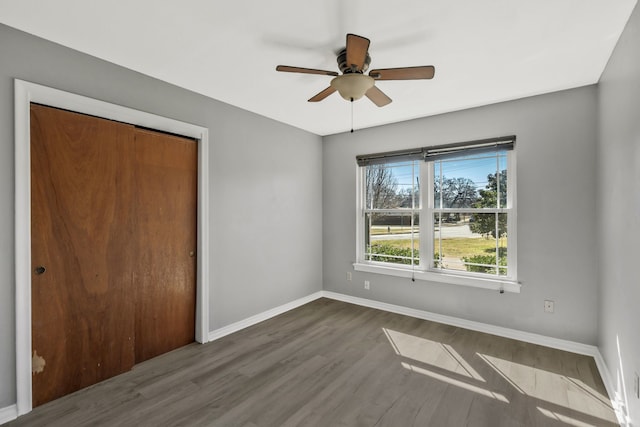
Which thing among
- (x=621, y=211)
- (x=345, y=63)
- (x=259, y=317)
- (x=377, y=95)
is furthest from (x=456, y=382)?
(x=345, y=63)

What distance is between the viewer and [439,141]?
377 centimetres

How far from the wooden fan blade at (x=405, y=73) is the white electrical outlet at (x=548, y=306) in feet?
8.47

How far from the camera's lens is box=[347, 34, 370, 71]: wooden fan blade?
5.81 ft

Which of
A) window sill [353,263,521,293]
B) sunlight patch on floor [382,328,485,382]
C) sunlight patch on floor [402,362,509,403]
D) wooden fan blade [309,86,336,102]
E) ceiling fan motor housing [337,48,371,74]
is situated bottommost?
sunlight patch on floor [402,362,509,403]

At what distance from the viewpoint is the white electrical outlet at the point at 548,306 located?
10.0ft

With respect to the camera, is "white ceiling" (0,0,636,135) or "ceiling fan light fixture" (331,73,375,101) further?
"ceiling fan light fixture" (331,73,375,101)

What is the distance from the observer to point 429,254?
155 inches

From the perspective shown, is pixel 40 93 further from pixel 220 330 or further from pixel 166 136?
pixel 220 330

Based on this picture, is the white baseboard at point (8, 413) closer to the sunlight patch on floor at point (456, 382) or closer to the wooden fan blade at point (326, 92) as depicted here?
the sunlight patch on floor at point (456, 382)

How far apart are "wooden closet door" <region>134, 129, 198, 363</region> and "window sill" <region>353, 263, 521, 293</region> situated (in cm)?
236

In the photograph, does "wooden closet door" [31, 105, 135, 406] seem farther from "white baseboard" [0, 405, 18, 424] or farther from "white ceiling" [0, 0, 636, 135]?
"white ceiling" [0, 0, 636, 135]

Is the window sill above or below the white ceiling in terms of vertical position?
below

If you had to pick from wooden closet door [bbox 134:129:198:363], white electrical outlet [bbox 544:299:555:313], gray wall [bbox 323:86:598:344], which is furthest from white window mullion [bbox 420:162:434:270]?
wooden closet door [bbox 134:129:198:363]

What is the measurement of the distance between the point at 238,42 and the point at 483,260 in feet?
11.0
